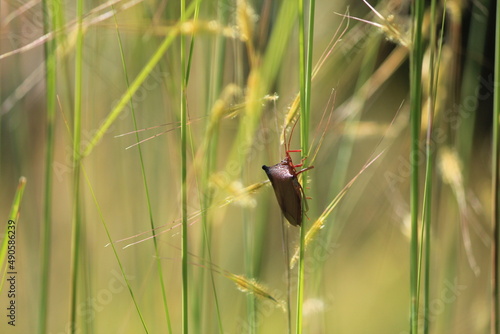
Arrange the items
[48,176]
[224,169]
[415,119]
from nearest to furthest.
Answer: [415,119] < [48,176] < [224,169]

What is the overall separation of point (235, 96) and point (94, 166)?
0.66 metres

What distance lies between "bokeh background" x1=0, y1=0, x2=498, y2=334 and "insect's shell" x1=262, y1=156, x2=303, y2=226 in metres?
0.02

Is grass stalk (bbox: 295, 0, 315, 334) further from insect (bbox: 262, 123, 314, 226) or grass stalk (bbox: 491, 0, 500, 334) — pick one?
grass stalk (bbox: 491, 0, 500, 334)

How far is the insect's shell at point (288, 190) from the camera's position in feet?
2.13

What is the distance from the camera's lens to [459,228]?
1.16m

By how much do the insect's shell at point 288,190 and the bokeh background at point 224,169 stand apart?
2 cm

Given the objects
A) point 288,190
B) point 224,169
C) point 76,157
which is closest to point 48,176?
point 76,157

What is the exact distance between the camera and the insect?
0.65 meters

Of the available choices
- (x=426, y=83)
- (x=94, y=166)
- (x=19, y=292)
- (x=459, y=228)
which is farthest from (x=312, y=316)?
(x=19, y=292)

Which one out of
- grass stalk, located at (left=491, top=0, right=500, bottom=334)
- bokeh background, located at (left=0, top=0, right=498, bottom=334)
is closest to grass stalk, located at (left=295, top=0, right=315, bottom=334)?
bokeh background, located at (left=0, top=0, right=498, bottom=334)

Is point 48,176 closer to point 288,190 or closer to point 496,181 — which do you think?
point 288,190

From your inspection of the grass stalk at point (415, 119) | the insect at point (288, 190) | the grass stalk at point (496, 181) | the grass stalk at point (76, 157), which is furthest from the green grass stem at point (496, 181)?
the grass stalk at point (76, 157)

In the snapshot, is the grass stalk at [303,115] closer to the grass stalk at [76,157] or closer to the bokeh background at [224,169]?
the bokeh background at [224,169]

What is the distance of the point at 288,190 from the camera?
67cm
